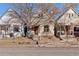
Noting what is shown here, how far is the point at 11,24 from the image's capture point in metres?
7.13

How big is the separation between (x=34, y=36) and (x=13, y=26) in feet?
2.12

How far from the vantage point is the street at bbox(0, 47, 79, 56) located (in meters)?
6.75

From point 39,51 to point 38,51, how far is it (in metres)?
0.03

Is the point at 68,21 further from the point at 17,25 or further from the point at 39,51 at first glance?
the point at 17,25

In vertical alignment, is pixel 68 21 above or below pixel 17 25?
above

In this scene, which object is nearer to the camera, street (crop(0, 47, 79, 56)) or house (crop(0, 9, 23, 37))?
street (crop(0, 47, 79, 56))


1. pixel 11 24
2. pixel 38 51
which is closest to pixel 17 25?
pixel 11 24

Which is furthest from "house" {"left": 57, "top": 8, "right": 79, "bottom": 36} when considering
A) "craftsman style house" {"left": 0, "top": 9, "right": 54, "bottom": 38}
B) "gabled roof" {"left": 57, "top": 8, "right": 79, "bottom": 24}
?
"craftsman style house" {"left": 0, "top": 9, "right": 54, "bottom": 38}

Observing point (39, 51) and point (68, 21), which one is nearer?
point (39, 51)

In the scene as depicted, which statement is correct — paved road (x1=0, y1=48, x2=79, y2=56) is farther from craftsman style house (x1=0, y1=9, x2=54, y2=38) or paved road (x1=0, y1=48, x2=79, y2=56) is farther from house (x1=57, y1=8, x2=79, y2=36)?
house (x1=57, y1=8, x2=79, y2=36)

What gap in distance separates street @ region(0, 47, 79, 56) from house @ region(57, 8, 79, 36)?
522 millimetres

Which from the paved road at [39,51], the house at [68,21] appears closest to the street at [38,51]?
the paved road at [39,51]

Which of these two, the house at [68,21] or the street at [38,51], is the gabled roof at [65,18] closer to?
the house at [68,21]

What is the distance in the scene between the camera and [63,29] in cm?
715
